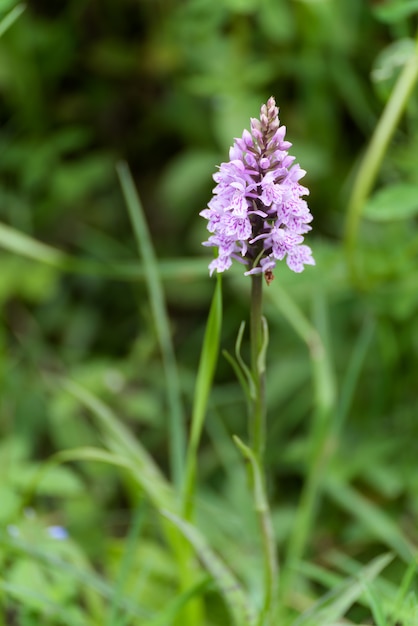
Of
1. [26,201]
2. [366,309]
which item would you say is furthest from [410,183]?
[26,201]

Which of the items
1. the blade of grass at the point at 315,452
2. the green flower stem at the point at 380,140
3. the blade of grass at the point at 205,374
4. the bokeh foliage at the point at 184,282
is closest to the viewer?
the blade of grass at the point at 205,374

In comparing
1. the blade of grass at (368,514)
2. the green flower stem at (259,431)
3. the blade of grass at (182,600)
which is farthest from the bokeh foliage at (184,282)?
the green flower stem at (259,431)

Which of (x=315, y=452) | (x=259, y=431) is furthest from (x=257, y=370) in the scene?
(x=315, y=452)

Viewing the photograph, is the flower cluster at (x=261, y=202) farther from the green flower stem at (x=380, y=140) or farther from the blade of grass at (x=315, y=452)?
the green flower stem at (x=380, y=140)

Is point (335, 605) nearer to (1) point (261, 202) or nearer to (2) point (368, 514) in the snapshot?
(2) point (368, 514)

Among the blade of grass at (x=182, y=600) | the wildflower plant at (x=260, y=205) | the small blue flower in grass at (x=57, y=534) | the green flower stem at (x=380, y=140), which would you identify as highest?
the green flower stem at (x=380, y=140)

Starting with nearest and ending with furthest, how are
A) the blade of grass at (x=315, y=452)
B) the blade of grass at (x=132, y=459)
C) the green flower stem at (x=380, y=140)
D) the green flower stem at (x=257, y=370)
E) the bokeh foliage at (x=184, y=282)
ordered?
the green flower stem at (x=257, y=370) < the blade of grass at (x=132, y=459) < the blade of grass at (x=315, y=452) < the green flower stem at (x=380, y=140) < the bokeh foliage at (x=184, y=282)

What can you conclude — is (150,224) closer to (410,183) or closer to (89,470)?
(89,470)
